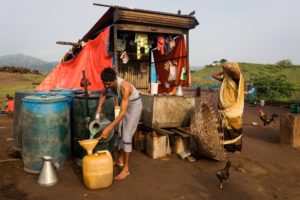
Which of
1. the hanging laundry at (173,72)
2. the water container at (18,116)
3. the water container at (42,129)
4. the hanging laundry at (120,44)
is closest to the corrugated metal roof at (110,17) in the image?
the hanging laundry at (120,44)

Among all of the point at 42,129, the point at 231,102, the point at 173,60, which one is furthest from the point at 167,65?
the point at 42,129

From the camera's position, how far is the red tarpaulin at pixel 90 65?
23.3 ft

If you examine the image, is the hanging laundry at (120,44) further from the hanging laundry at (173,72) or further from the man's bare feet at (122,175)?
the man's bare feet at (122,175)

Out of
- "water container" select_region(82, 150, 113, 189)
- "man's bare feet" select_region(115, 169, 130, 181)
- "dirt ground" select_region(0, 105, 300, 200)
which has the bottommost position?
"dirt ground" select_region(0, 105, 300, 200)

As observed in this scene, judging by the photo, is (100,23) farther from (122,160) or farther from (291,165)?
(291,165)

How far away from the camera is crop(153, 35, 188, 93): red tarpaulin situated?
8531 mm

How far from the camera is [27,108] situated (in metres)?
3.89

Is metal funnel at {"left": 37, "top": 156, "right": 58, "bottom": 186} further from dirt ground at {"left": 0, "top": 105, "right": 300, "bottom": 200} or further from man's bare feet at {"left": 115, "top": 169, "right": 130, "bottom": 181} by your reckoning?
man's bare feet at {"left": 115, "top": 169, "right": 130, "bottom": 181}

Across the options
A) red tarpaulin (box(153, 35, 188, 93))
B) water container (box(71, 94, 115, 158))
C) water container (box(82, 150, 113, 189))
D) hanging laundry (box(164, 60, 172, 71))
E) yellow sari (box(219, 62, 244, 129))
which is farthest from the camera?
hanging laundry (box(164, 60, 172, 71))

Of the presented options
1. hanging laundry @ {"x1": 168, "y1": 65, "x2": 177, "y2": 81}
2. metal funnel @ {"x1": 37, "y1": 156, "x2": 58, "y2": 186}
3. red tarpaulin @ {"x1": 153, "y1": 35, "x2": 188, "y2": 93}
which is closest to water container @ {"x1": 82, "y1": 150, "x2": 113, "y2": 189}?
metal funnel @ {"x1": 37, "y1": 156, "x2": 58, "y2": 186}

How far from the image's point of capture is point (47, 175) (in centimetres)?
362

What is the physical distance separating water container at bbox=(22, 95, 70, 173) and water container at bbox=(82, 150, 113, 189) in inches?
33.8

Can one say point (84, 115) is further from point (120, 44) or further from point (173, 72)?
point (173, 72)

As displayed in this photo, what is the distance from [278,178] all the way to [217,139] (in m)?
1.14
